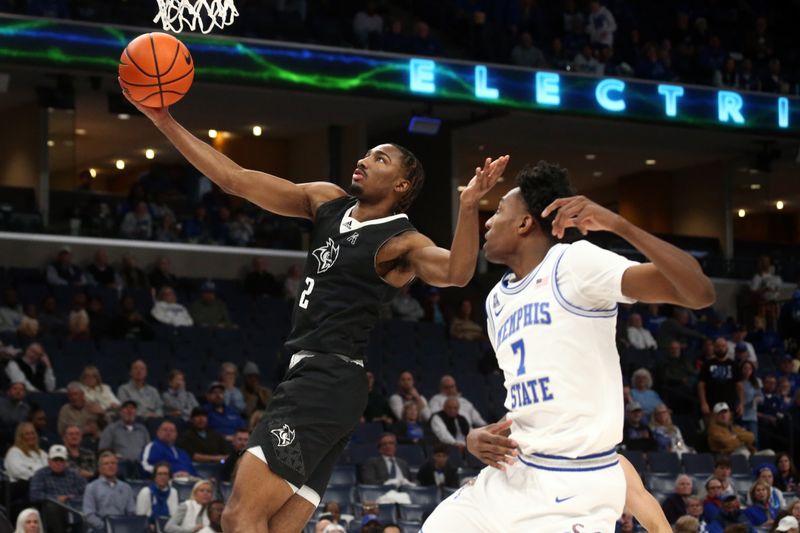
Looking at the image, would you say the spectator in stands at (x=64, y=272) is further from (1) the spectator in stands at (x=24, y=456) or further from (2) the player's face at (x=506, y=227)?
(2) the player's face at (x=506, y=227)

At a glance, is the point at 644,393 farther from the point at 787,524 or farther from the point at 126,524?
the point at 126,524

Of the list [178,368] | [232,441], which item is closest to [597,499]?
[232,441]

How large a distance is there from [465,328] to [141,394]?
607 cm

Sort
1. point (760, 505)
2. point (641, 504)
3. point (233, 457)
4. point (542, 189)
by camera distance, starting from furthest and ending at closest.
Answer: point (760, 505) → point (233, 457) → point (641, 504) → point (542, 189)

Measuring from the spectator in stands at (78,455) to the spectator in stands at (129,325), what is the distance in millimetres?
3443

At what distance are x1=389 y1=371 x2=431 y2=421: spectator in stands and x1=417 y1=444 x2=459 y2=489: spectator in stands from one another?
1724 millimetres

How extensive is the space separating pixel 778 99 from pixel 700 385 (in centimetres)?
645

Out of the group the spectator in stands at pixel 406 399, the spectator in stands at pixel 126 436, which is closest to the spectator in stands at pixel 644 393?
the spectator in stands at pixel 406 399

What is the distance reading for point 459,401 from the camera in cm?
1577

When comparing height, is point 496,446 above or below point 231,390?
above

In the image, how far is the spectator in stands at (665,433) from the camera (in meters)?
16.6

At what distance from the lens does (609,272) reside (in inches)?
178

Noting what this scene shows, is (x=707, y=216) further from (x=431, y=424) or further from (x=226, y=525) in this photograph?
(x=226, y=525)

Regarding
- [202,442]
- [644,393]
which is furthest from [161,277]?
[644,393]
